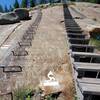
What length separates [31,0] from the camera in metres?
114

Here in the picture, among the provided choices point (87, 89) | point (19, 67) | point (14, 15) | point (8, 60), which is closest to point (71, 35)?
point (8, 60)

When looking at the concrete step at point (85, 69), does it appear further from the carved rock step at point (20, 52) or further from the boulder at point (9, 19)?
the boulder at point (9, 19)

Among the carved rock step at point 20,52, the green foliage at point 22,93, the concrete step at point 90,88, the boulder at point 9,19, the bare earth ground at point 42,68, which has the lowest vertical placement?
the boulder at point 9,19

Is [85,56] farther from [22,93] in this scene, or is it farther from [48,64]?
[22,93]

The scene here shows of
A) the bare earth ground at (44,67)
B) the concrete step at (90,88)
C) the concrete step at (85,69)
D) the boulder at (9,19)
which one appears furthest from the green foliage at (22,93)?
the boulder at (9,19)

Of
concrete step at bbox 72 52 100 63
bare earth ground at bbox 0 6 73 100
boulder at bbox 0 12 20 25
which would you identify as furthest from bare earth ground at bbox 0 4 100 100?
boulder at bbox 0 12 20 25

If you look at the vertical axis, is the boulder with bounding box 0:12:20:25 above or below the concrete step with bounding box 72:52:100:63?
below

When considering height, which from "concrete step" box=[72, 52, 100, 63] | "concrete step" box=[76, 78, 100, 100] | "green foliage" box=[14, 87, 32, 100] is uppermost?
"concrete step" box=[76, 78, 100, 100]

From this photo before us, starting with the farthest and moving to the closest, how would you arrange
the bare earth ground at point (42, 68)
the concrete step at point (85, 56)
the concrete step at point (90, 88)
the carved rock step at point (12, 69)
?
the carved rock step at point (12, 69), the concrete step at point (85, 56), the bare earth ground at point (42, 68), the concrete step at point (90, 88)

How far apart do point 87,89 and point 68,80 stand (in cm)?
218

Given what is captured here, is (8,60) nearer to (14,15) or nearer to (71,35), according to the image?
(71,35)

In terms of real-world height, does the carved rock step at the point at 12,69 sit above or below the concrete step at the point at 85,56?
below

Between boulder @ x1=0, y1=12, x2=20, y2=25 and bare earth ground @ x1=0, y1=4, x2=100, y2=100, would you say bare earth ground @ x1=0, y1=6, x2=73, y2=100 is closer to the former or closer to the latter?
bare earth ground @ x1=0, y1=4, x2=100, y2=100

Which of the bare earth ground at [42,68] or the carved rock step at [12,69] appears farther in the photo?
the carved rock step at [12,69]
